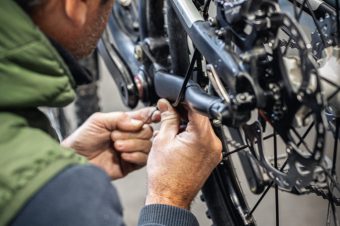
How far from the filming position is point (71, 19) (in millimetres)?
523

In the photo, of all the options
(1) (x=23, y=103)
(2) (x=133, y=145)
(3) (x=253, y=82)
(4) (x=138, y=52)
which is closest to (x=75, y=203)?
(1) (x=23, y=103)

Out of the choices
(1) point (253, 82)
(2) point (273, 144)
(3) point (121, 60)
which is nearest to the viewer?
(1) point (253, 82)

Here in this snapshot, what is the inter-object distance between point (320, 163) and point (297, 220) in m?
0.57

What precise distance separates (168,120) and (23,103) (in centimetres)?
32

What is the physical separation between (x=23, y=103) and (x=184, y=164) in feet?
0.94

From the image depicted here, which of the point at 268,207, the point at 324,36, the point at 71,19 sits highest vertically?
the point at 71,19

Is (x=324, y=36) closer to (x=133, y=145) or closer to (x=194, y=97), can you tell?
(x=194, y=97)

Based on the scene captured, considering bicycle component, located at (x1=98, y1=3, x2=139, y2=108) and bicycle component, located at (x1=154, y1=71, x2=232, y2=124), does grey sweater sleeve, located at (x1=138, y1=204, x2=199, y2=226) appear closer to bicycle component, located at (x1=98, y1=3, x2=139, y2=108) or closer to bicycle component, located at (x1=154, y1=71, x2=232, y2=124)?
bicycle component, located at (x1=154, y1=71, x2=232, y2=124)

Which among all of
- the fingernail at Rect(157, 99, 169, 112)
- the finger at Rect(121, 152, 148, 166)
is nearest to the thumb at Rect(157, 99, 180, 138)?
the fingernail at Rect(157, 99, 169, 112)

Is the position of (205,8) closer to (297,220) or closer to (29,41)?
(29,41)

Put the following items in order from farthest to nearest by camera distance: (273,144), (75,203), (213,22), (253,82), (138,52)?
1. (138,52)
2. (273,144)
3. (213,22)
4. (253,82)
5. (75,203)

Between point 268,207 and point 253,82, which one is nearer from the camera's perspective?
point 253,82

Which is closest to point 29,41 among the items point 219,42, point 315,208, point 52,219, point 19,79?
point 19,79

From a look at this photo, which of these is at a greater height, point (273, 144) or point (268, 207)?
point (273, 144)
